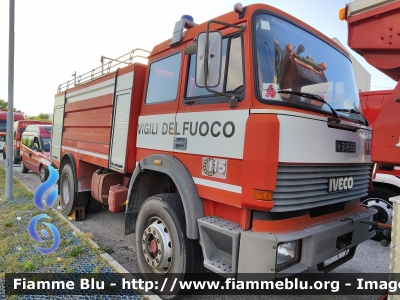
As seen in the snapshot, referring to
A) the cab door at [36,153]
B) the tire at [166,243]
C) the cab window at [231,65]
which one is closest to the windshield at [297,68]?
the cab window at [231,65]

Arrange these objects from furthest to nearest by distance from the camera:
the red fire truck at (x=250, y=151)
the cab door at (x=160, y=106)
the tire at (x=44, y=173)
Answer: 1. the tire at (x=44, y=173)
2. the cab door at (x=160, y=106)
3. the red fire truck at (x=250, y=151)

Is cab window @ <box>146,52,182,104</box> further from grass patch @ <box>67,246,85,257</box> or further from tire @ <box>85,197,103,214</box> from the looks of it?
tire @ <box>85,197,103,214</box>

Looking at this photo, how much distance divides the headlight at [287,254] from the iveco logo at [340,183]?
24.6 inches

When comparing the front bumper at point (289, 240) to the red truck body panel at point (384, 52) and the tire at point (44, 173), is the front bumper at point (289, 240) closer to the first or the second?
the red truck body panel at point (384, 52)

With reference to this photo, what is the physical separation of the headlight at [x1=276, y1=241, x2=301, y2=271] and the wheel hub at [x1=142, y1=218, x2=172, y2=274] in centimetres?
108

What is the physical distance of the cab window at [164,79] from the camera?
3271 mm

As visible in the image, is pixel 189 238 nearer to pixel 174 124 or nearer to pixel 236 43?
pixel 174 124

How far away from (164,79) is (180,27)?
582 millimetres

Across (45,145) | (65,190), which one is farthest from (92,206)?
(45,145)

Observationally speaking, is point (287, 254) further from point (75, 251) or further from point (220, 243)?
point (75, 251)

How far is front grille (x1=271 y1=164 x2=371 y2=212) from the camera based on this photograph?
88.6 inches

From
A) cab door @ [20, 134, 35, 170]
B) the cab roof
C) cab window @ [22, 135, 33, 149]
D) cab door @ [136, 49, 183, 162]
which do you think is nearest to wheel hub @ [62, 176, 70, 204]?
cab door @ [136, 49, 183, 162]

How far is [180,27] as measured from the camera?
3.26 m

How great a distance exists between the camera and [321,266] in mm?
2809
